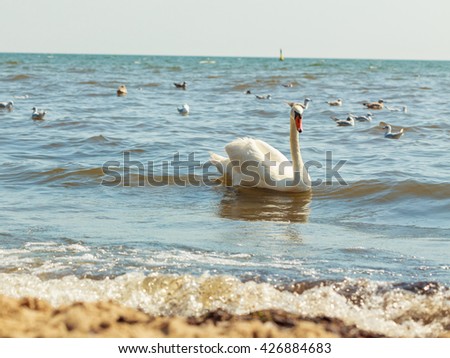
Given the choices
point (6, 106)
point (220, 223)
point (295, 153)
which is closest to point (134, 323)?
point (220, 223)

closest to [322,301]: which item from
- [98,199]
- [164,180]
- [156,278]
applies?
[156,278]

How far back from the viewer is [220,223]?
8.24m

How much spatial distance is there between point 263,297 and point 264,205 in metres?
4.25

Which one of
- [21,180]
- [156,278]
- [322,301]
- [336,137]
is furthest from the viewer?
[336,137]

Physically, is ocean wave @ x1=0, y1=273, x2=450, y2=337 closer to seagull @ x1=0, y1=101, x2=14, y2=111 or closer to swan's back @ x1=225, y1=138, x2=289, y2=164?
swan's back @ x1=225, y1=138, x2=289, y2=164

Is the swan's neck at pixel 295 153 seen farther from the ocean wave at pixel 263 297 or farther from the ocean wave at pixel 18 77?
the ocean wave at pixel 18 77

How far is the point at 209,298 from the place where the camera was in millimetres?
5211

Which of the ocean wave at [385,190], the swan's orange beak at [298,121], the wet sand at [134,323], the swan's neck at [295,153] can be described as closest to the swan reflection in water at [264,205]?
the ocean wave at [385,190]

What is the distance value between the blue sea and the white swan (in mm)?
191

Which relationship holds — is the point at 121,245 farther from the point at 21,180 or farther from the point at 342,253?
the point at 21,180

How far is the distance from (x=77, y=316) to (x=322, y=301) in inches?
64.5

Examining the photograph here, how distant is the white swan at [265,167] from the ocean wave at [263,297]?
15.0 feet

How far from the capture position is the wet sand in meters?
4.32

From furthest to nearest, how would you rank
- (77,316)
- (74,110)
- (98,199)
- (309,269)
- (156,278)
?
(74,110)
(98,199)
(309,269)
(156,278)
(77,316)
